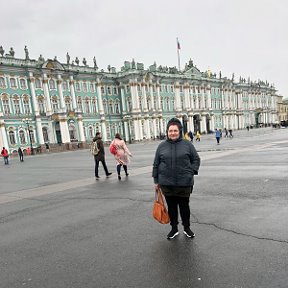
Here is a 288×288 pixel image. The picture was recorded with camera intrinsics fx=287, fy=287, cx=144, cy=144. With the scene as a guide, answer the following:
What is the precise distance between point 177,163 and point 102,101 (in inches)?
2505

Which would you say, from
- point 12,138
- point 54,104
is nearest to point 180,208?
point 12,138

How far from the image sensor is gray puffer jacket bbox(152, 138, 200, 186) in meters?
4.71

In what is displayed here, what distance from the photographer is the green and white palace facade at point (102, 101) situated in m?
51.7

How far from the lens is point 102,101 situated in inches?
2625

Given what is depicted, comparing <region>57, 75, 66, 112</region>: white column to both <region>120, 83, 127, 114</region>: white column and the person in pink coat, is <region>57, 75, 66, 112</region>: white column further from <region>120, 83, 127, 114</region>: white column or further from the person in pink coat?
the person in pink coat

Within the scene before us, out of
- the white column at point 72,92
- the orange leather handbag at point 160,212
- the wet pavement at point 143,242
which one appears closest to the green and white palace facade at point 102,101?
the white column at point 72,92

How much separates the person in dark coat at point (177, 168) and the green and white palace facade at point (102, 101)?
159 ft

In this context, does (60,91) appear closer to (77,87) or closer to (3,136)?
(77,87)

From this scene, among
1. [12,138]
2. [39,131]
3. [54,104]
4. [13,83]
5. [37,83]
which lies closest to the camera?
[12,138]

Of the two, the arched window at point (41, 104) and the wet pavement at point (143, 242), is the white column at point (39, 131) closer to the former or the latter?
the arched window at point (41, 104)

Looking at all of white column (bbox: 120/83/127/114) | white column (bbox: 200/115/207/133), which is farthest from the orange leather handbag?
white column (bbox: 200/115/207/133)

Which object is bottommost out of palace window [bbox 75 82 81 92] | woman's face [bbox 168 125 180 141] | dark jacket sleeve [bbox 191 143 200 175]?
dark jacket sleeve [bbox 191 143 200 175]

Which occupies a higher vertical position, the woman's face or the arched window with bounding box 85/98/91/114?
the arched window with bounding box 85/98/91/114

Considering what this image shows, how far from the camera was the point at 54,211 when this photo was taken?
741cm
